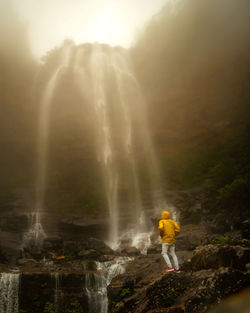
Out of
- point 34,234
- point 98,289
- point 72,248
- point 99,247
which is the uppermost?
point 34,234

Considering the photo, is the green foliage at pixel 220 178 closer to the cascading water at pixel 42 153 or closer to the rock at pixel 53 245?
the rock at pixel 53 245

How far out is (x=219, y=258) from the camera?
21.0 ft

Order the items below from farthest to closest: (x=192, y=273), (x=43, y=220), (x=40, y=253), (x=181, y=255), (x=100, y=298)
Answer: (x=43, y=220) → (x=40, y=253) → (x=181, y=255) → (x=100, y=298) → (x=192, y=273)

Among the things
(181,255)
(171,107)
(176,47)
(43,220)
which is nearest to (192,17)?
(176,47)

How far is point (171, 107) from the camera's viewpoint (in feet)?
114

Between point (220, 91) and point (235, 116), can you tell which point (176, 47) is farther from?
point (235, 116)

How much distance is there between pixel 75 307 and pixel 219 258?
7.78 metres

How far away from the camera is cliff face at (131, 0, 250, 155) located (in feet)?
104

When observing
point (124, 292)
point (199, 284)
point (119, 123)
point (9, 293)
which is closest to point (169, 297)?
point (199, 284)

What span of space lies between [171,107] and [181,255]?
25855 millimetres

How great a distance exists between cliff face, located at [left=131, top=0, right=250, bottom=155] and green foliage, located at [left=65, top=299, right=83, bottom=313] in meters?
23.4

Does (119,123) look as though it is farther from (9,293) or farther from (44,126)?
(9,293)

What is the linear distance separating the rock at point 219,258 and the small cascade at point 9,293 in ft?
26.9

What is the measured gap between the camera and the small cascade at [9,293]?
36.9 ft
